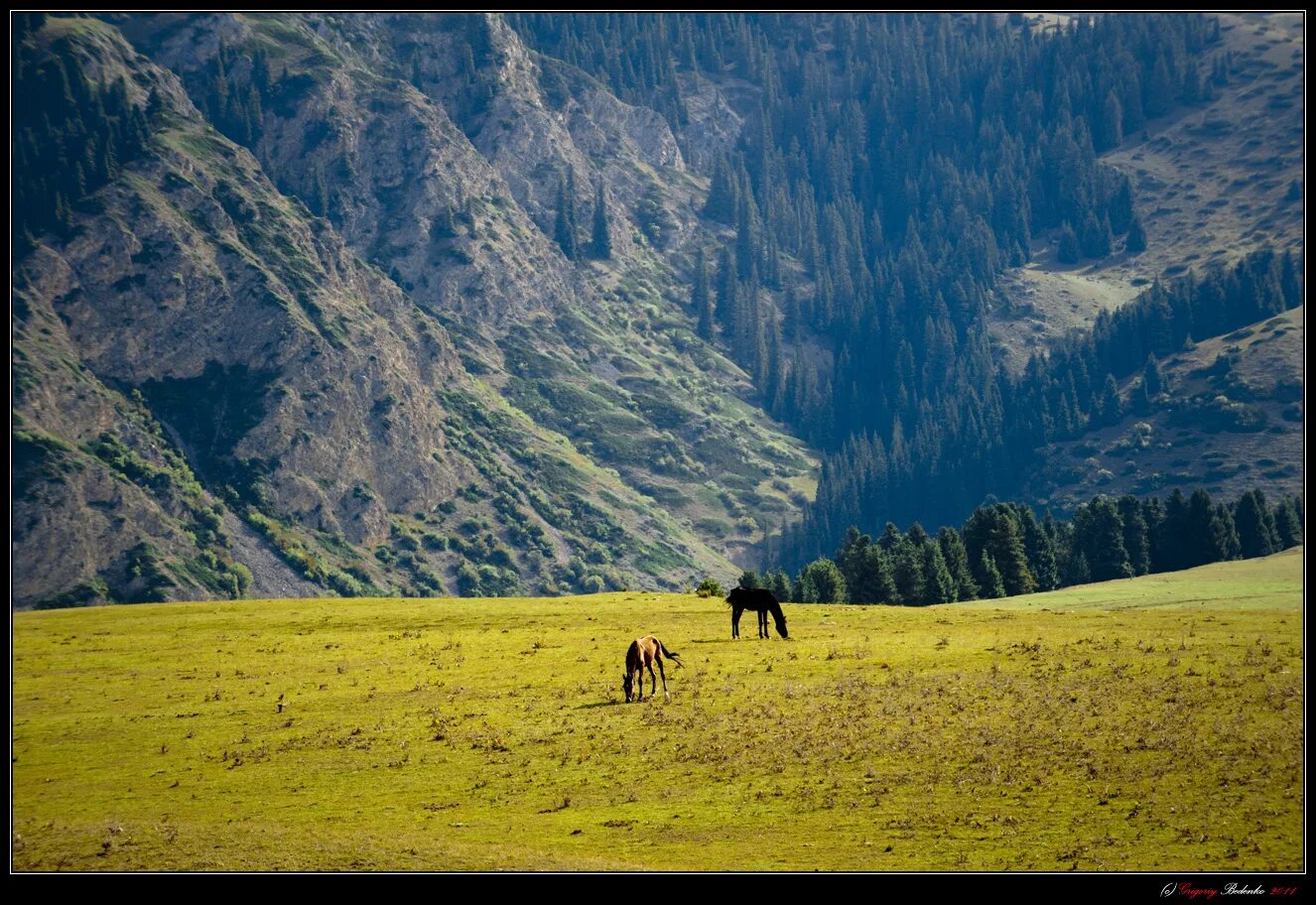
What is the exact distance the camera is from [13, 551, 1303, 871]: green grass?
45062 mm

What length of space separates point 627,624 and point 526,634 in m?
7.10

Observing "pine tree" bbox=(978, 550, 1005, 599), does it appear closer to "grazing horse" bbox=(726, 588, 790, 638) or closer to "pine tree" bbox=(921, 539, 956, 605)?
"pine tree" bbox=(921, 539, 956, 605)

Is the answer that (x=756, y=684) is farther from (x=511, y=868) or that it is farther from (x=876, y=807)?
(x=511, y=868)

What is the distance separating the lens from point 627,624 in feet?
300

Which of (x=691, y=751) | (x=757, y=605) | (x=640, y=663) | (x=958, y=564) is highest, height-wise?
(x=958, y=564)

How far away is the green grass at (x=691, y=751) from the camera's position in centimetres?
4506

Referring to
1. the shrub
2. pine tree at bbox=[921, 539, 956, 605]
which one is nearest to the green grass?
the shrub

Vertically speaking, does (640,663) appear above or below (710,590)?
below

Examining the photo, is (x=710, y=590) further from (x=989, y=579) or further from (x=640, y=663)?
(x=989, y=579)

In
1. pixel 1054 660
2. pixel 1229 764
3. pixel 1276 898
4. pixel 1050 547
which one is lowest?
pixel 1276 898

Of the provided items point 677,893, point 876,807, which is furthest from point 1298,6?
point 677,893

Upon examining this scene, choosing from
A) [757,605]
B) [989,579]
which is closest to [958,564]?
[989,579]

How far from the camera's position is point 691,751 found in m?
54.9

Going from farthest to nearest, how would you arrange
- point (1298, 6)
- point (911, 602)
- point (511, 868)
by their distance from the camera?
point (911, 602), point (1298, 6), point (511, 868)
